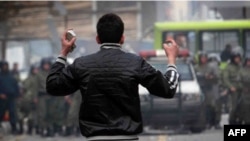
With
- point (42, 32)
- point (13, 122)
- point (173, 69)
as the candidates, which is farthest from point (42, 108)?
point (173, 69)

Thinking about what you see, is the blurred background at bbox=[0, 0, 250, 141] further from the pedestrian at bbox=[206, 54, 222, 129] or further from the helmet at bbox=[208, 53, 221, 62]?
the pedestrian at bbox=[206, 54, 222, 129]

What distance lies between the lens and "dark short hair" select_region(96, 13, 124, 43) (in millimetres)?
3625

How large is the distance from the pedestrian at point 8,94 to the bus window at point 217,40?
3.70 m

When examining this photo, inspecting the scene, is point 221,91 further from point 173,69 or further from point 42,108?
point 173,69

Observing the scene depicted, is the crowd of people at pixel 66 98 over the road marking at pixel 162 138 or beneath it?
over

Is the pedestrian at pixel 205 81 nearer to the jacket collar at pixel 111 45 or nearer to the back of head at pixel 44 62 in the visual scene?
the back of head at pixel 44 62

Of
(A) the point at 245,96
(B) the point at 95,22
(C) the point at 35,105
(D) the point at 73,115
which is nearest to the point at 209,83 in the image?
(A) the point at 245,96

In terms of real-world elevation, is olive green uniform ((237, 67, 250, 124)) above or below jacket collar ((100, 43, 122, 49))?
below

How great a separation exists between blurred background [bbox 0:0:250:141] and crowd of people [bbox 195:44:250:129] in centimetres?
36

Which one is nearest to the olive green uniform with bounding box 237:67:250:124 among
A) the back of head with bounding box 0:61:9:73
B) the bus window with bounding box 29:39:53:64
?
the bus window with bounding box 29:39:53:64

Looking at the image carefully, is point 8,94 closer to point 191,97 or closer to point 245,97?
point 191,97

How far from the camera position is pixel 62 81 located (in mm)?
3576

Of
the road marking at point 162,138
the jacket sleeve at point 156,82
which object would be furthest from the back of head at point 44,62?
the jacket sleeve at point 156,82

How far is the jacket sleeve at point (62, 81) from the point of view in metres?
3.59
